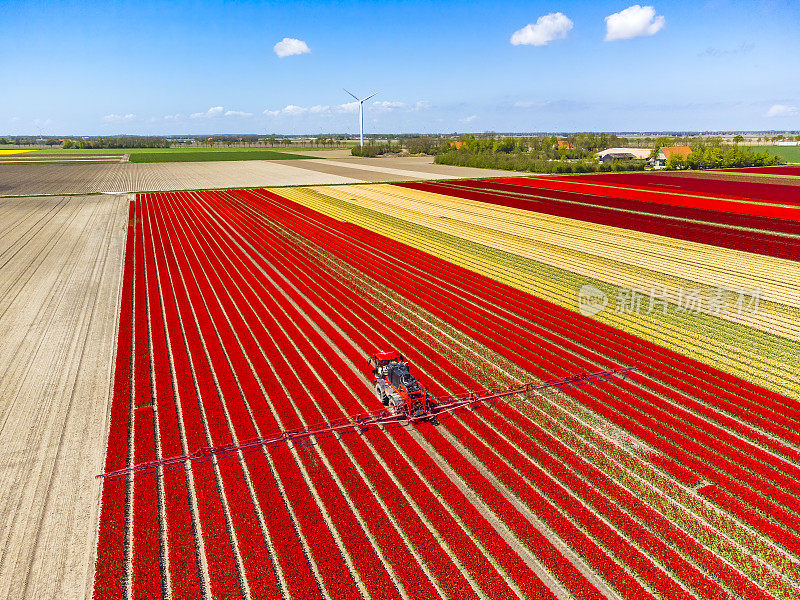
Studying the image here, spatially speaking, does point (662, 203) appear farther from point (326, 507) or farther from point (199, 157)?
point (199, 157)

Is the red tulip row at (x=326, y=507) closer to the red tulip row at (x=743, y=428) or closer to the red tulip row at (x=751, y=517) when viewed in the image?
the red tulip row at (x=751, y=517)

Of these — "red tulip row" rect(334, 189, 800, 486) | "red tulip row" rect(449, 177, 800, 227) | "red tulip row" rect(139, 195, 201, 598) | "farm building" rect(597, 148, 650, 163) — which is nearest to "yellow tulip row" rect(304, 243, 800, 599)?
"red tulip row" rect(334, 189, 800, 486)

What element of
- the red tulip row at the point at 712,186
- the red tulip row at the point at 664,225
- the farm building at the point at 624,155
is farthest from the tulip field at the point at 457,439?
the farm building at the point at 624,155

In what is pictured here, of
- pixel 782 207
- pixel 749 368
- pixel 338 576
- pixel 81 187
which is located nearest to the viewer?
pixel 338 576

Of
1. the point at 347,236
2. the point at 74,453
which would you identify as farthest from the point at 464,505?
the point at 347,236

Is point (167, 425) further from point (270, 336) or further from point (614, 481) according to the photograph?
point (614, 481)

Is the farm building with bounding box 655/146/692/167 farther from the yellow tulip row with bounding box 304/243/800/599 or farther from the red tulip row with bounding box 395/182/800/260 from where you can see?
the yellow tulip row with bounding box 304/243/800/599

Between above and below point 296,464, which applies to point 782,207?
above
